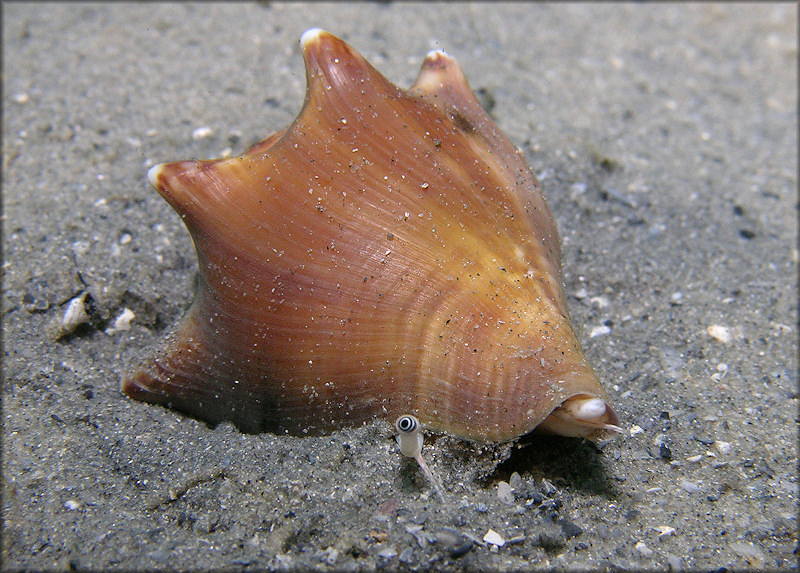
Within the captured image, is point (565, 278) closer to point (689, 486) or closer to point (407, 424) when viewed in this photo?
point (689, 486)

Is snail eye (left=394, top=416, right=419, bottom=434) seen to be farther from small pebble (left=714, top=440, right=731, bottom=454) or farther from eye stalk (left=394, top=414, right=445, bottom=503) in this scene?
small pebble (left=714, top=440, right=731, bottom=454)

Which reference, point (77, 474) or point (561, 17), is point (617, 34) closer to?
point (561, 17)

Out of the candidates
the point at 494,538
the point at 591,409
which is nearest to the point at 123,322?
the point at 494,538

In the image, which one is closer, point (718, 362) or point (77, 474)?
point (77, 474)

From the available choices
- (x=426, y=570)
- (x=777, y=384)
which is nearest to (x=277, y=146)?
(x=426, y=570)

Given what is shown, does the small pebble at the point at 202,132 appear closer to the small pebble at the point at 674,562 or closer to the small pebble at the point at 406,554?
the small pebble at the point at 406,554

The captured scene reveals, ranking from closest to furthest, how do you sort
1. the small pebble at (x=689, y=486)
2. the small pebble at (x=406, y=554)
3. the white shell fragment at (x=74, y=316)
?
the small pebble at (x=406, y=554), the small pebble at (x=689, y=486), the white shell fragment at (x=74, y=316)

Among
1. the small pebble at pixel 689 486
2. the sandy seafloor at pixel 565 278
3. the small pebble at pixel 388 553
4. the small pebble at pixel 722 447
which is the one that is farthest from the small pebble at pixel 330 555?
the small pebble at pixel 722 447
